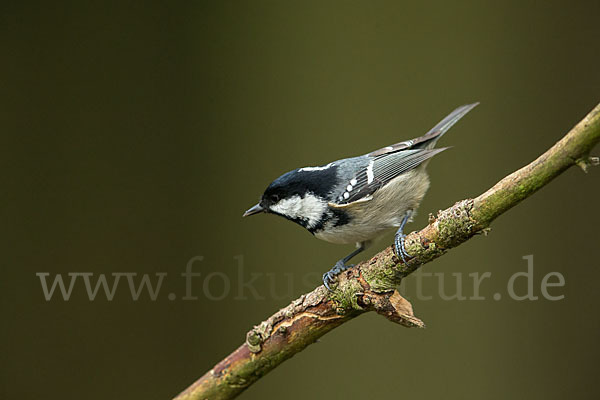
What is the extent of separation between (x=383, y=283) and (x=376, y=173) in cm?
36

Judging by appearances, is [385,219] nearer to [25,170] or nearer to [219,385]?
[219,385]

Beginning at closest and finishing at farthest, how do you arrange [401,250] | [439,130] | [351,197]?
[401,250], [351,197], [439,130]

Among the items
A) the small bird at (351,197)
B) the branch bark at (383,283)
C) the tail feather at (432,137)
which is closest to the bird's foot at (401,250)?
the branch bark at (383,283)

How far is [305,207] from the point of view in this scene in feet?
4.47

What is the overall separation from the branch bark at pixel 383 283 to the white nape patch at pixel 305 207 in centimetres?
19

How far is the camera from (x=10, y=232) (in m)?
2.06

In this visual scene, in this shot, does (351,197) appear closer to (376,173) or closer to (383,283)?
(376,173)

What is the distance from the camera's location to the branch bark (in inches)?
35.1

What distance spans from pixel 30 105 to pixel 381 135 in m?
1.35

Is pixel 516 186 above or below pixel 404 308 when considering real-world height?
above

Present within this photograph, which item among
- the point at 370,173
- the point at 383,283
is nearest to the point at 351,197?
the point at 370,173

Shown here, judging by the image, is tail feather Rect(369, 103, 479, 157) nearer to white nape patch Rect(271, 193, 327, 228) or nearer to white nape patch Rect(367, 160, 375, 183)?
white nape patch Rect(367, 160, 375, 183)

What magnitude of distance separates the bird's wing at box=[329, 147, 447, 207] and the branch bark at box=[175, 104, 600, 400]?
0.21 meters

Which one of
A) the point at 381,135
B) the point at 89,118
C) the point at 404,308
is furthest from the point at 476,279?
the point at 89,118
